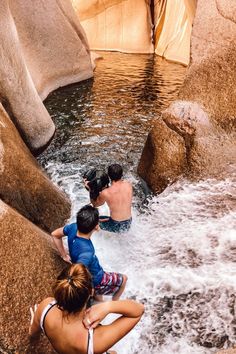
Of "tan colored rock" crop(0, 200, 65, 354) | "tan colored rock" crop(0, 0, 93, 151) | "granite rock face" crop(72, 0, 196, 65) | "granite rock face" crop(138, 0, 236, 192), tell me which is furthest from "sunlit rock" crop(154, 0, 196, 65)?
"tan colored rock" crop(0, 200, 65, 354)

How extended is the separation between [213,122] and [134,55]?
1408 centimetres

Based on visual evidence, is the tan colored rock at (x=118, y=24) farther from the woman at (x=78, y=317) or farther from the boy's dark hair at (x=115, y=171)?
the woman at (x=78, y=317)

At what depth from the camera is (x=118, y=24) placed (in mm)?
20531

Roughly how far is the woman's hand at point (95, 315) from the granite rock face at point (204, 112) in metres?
3.86

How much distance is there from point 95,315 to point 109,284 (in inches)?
51.4

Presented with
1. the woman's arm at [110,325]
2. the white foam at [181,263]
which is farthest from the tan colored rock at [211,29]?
the woman's arm at [110,325]

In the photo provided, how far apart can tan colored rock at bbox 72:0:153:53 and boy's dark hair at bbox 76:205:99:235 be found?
58.4 feet

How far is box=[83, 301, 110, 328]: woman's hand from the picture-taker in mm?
2605

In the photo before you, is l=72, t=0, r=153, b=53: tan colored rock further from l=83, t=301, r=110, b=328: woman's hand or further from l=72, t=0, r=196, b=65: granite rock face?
l=83, t=301, r=110, b=328: woman's hand

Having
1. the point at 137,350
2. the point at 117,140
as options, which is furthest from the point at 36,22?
the point at 137,350

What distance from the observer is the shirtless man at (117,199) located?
5.06 m

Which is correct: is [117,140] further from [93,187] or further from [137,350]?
[137,350]

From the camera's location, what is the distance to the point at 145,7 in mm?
20500

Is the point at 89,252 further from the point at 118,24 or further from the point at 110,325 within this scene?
the point at 118,24
